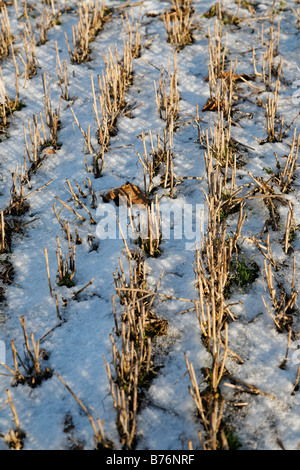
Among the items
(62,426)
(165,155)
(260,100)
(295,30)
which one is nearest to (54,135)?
(165,155)

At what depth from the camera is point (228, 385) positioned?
1.85 metres

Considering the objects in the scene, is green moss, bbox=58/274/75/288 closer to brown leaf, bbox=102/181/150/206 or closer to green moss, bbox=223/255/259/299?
brown leaf, bbox=102/181/150/206

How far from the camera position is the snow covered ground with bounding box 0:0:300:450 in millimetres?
1852

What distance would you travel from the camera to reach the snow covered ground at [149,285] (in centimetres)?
185

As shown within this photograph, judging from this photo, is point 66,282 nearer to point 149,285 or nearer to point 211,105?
point 149,285
